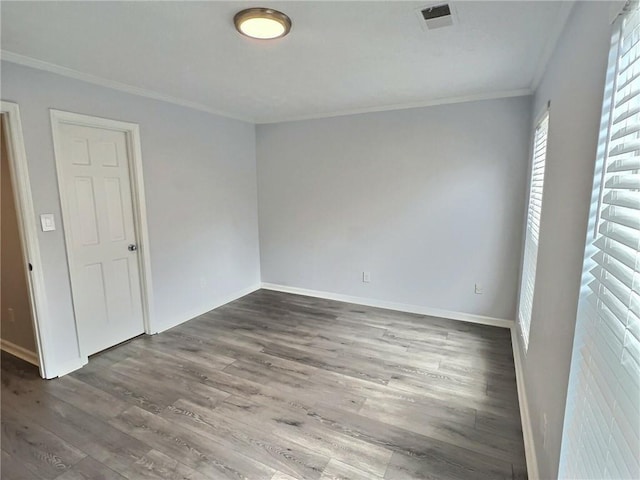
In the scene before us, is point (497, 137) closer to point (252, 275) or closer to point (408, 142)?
point (408, 142)

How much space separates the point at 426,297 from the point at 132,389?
308cm

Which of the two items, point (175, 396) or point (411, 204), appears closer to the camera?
point (175, 396)

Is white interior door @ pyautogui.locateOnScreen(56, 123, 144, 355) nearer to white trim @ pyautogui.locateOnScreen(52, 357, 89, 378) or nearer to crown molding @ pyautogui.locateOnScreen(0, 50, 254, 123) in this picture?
white trim @ pyautogui.locateOnScreen(52, 357, 89, 378)

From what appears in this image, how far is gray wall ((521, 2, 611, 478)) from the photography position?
1201 mm

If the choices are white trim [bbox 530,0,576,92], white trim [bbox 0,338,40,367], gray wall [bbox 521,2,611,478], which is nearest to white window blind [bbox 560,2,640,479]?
gray wall [bbox 521,2,611,478]

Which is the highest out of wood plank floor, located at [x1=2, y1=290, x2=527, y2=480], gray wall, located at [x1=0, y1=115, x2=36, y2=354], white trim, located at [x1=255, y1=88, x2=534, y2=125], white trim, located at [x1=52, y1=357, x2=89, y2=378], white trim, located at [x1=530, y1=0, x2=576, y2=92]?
white trim, located at [x1=255, y1=88, x2=534, y2=125]

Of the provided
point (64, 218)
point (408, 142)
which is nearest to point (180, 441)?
point (64, 218)

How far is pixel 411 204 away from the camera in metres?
3.87

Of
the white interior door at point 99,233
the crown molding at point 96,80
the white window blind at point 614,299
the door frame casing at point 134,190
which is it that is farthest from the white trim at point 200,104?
the white window blind at point 614,299

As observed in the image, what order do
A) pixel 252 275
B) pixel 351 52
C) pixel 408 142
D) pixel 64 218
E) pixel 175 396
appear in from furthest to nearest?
pixel 252 275 → pixel 408 142 → pixel 64 218 → pixel 175 396 → pixel 351 52

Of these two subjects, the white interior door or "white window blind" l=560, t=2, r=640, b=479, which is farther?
the white interior door

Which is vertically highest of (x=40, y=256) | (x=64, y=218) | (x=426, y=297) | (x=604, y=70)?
(x=604, y=70)

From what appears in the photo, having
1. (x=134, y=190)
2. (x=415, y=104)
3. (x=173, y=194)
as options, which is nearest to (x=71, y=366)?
(x=134, y=190)

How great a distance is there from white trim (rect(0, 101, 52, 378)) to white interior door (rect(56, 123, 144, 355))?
0.23 metres
